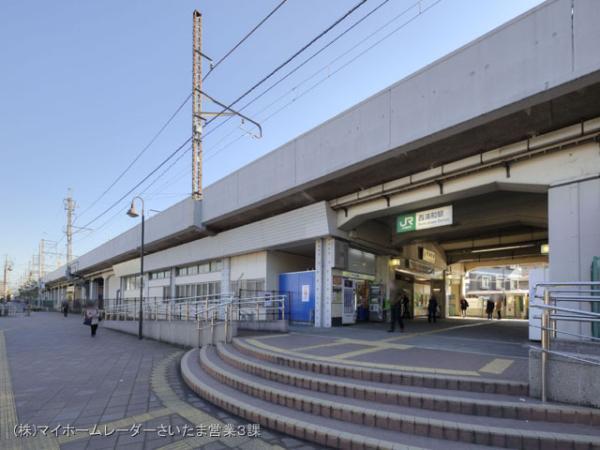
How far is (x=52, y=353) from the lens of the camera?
12469 millimetres

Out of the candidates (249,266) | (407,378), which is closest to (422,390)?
(407,378)

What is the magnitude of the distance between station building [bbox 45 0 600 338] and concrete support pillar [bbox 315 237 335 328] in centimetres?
6

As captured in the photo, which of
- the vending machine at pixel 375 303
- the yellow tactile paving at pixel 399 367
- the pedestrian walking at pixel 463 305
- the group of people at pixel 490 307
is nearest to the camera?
the yellow tactile paving at pixel 399 367

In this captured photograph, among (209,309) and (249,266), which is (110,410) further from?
(249,266)

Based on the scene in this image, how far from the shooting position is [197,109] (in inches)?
751

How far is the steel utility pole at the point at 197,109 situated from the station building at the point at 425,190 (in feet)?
3.30

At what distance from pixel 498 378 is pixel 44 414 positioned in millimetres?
6994

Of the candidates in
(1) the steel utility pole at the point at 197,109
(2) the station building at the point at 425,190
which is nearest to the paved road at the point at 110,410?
(2) the station building at the point at 425,190

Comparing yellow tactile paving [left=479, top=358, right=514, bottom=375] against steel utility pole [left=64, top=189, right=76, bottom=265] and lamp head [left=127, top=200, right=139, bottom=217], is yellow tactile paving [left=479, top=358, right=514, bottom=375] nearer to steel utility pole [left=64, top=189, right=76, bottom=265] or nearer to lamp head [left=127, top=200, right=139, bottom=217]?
lamp head [left=127, top=200, right=139, bottom=217]

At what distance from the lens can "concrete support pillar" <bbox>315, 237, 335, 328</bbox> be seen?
15.1 m

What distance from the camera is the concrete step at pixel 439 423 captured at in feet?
13.7

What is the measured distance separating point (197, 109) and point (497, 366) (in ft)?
55.8

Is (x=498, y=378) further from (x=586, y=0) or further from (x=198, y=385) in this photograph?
(x=586, y=0)

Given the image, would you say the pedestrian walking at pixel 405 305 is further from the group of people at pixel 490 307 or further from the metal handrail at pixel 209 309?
the metal handrail at pixel 209 309
